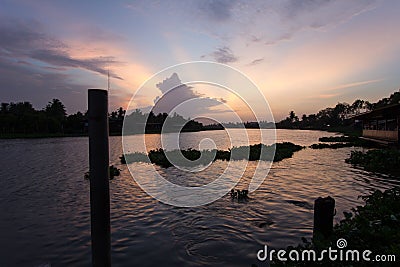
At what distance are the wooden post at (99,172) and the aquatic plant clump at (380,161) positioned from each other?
1685 centimetres

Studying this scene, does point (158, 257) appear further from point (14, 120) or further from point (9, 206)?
point (14, 120)

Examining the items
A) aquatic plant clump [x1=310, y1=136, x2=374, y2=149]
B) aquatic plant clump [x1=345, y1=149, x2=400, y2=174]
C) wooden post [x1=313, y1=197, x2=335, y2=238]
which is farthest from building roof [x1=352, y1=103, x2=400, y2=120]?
wooden post [x1=313, y1=197, x2=335, y2=238]

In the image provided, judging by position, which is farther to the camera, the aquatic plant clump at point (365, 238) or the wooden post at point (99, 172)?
the aquatic plant clump at point (365, 238)

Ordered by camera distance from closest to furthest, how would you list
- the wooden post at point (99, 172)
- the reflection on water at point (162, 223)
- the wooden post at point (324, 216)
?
the wooden post at point (99, 172) < the wooden post at point (324, 216) < the reflection on water at point (162, 223)

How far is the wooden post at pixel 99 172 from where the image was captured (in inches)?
135

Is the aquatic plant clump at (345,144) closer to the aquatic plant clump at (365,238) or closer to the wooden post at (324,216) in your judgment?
the aquatic plant clump at (365,238)

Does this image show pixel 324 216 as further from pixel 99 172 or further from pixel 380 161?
pixel 380 161

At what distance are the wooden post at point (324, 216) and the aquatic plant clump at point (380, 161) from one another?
14047 mm

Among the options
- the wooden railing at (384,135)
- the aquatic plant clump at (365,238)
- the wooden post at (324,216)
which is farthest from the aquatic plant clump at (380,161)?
the wooden post at (324,216)

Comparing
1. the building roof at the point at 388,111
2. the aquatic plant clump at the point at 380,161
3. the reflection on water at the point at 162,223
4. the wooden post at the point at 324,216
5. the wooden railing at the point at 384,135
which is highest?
the building roof at the point at 388,111

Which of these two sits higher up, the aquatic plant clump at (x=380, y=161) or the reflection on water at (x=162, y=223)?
the aquatic plant clump at (x=380, y=161)

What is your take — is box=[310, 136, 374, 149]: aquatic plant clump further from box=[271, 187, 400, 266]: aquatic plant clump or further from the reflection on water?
box=[271, 187, 400, 266]: aquatic plant clump

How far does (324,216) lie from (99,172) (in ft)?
11.5

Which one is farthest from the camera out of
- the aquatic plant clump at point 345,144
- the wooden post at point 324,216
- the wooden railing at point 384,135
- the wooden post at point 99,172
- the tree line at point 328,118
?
the tree line at point 328,118
